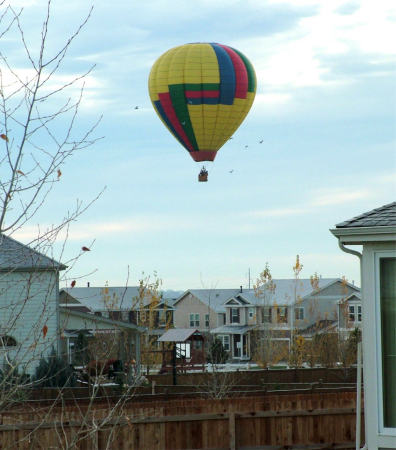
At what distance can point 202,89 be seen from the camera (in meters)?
39.8

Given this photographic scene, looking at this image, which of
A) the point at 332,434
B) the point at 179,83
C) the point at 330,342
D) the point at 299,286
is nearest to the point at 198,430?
the point at 332,434

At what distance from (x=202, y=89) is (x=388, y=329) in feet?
101

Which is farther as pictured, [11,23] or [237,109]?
[237,109]

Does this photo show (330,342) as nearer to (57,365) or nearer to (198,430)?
(57,365)

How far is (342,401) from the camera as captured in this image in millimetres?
18469

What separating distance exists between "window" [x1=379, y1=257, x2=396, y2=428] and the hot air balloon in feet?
99.5

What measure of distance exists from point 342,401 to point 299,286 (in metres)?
57.8

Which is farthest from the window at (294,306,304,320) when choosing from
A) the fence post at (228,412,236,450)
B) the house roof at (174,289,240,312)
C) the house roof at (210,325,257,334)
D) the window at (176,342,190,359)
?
the fence post at (228,412,236,450)

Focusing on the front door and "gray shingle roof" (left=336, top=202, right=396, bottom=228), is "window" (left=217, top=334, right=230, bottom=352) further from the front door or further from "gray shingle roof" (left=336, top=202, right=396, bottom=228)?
"gray shingle roof" (left=336, top=202, right=396, bottom=228)

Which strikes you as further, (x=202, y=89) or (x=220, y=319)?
(x=220, y=319)

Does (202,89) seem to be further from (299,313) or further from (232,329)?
(232,329)

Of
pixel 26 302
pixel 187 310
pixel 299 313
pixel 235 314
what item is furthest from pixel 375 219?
pixel 187 310

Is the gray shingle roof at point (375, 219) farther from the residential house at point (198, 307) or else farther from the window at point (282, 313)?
the residential house at point (198, 307)

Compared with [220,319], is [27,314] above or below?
below
